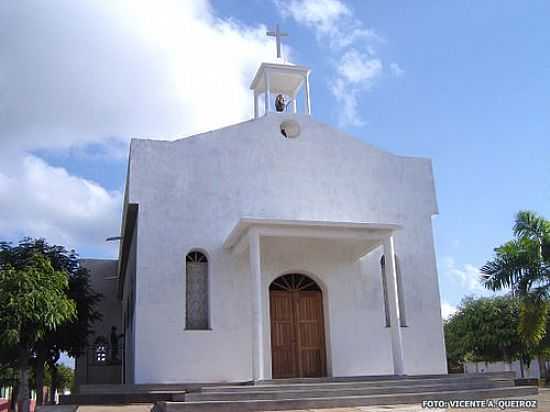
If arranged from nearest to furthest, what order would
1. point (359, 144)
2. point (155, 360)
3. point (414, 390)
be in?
point (414, 390), point (155, 360), point (359, 144)

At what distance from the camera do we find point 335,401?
1002 centimetres

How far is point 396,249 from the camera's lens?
16.2m

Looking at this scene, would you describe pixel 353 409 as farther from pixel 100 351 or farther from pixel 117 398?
pixel 100 351

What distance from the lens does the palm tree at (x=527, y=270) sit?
16734 millimetres

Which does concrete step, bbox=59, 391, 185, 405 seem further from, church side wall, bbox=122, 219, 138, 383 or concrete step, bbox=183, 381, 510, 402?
church side wall, bbox=122, 219, 138, 383

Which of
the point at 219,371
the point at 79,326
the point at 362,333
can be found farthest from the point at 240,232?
the point at 79,326

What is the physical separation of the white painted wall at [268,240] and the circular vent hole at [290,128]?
16 cm

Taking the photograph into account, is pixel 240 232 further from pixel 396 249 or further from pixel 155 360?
pixel 396 249

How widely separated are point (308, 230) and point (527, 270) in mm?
7197

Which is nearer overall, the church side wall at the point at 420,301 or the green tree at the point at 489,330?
the church side wall at the point at 420,301

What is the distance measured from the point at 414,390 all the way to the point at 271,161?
700 centimetres

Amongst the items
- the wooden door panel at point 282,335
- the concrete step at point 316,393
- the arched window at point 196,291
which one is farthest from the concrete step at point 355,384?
the arched window at point 196,291

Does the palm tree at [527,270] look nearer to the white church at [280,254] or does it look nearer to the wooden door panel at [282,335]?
the white church at [280,254]

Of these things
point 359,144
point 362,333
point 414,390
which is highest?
point 359,144
